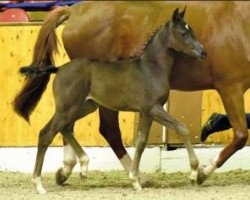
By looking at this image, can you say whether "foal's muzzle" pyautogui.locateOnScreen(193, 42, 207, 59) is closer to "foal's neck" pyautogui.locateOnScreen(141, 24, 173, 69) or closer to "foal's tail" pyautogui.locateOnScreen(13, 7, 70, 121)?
"foal's neck" pyautogui.locateOnScreen(141, 24, 173, 69)

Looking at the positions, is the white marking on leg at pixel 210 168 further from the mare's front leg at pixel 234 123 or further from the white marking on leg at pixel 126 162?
the white marking on leg at pixel 126 162

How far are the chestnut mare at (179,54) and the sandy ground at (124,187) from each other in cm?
25

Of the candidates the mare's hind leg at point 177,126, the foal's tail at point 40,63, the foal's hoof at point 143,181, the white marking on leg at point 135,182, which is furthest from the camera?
the foal's tail at point 40,63

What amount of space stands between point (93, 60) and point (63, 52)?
6.43 ft

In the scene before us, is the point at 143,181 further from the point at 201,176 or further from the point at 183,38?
the point at 183,38

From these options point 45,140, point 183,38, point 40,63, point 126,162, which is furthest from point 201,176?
point 40,63

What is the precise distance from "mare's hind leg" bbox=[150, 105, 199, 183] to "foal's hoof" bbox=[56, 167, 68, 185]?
1097mm

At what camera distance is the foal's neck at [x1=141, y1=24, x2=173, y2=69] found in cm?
647

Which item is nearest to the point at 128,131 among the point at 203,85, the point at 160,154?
the point at 160,154

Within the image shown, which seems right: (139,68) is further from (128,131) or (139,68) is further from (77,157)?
(128,131)

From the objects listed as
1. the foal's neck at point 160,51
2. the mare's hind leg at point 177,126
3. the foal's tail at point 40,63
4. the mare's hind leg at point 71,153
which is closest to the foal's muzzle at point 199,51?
the foal's neck at point 160,51

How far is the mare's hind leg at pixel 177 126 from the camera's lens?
20.2 ft

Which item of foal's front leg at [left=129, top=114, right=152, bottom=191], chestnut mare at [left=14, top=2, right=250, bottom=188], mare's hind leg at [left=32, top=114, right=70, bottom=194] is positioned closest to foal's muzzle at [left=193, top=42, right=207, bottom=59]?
chestnut mare at [left=14, top=2, right=250, bottom=188]

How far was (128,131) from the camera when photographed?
8273mm
